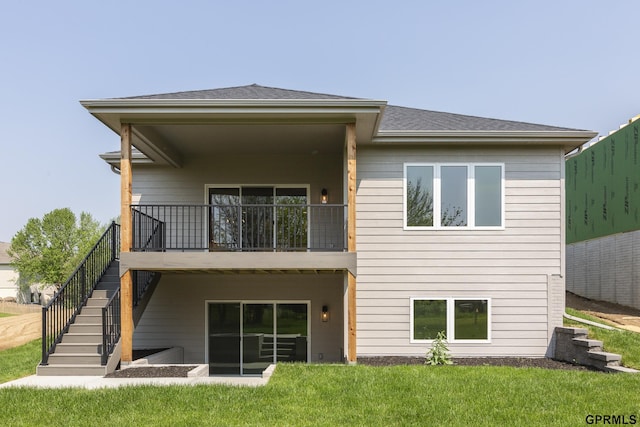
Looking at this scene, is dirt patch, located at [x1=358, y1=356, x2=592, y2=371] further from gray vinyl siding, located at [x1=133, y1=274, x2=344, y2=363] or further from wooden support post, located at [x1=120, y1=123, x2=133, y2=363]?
wooden support post, located at [x1=120, y1=123, x2=133, y2=363]

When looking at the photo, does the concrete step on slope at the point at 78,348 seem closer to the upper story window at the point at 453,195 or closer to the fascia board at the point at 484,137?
the upper story window at the point at 453,195

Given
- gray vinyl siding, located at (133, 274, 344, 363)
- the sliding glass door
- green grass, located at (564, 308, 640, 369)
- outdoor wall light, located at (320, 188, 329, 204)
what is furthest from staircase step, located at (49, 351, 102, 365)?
green grass, located at (564, 308, 640, 369)

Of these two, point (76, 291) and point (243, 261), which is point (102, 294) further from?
point (243, 261)

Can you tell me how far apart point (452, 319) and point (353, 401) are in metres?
4.71

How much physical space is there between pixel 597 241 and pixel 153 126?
17.6 metres

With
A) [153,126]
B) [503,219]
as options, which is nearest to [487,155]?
[503,219]

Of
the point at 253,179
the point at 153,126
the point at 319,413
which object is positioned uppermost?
the point at 153,126

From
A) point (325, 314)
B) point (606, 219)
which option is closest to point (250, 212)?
point (325, 314)

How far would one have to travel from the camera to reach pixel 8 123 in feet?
87.6

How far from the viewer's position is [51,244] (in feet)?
148

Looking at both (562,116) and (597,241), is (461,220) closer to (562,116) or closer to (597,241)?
(597,241)

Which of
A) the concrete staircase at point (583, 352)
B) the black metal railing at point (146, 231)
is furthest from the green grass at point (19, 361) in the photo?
the concrete staircase at point (583, 352)

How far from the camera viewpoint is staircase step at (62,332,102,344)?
932cm

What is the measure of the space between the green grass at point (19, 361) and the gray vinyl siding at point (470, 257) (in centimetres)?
638
